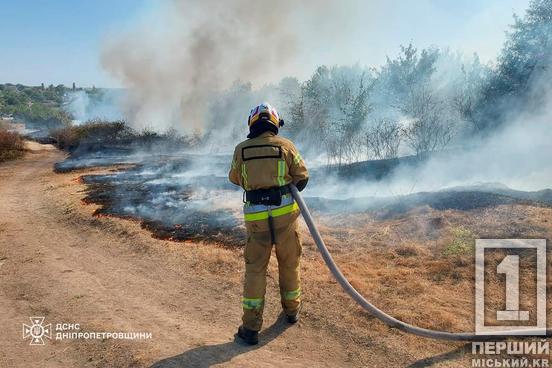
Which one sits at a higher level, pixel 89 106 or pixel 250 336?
pixel 89 106

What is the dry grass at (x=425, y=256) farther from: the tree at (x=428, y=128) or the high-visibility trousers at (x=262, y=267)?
the tree at (x=428, y=128)

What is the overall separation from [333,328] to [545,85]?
46.6 feet

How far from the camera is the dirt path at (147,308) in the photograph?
3.44 meters

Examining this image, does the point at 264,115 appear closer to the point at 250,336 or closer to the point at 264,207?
the point at 264,207

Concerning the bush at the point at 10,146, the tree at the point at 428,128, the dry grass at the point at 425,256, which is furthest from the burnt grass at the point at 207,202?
the bush at the point at 10,146

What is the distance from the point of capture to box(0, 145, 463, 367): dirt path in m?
3.44

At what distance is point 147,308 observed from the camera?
4477mm

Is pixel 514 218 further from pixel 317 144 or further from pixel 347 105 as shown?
pixel 317 144

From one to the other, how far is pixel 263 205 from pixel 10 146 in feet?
77.4

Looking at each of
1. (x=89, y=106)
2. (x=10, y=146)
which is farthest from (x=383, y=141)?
(x=89, y=106)

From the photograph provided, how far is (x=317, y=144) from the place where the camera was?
628 inches

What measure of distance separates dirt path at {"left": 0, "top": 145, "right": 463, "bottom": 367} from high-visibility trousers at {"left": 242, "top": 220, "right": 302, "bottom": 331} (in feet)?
0.97

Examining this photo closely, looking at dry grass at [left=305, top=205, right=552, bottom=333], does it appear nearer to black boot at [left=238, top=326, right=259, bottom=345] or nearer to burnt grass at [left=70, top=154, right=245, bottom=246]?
black boot at [left=238, top=326, right=259, bottom=345]

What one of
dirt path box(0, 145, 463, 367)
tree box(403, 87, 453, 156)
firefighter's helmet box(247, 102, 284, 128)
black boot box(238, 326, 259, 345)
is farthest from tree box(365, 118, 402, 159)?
black boot box(238, 326, 259, 345)
